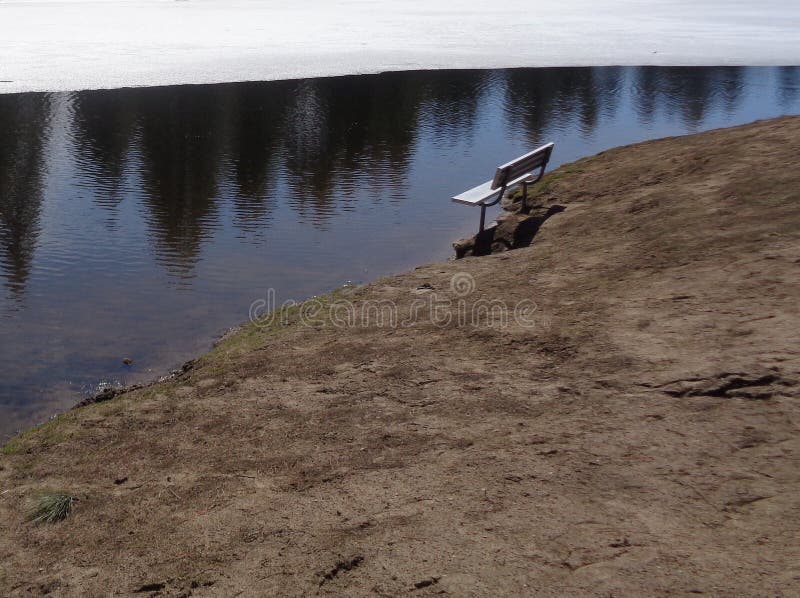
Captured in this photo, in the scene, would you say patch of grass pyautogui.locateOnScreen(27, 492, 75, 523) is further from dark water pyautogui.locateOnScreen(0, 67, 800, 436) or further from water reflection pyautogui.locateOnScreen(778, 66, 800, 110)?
water reflection pyautogui.locateOnScreen(778, 66, 800, 110)

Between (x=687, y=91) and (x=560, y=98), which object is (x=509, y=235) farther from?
(x=687, y=91)

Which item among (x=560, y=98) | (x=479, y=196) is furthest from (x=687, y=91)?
(x=479, y=196)

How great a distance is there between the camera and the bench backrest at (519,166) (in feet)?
36.6

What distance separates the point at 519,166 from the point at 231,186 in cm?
662

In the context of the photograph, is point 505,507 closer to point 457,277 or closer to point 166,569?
point 166,569

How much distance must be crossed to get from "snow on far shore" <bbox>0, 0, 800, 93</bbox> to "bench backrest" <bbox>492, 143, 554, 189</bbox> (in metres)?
17.3

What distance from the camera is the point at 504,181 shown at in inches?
448

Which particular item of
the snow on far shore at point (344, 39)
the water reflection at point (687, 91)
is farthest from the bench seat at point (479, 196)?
the snow on far shore at point (344, 39)

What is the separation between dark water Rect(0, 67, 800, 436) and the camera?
9.80m

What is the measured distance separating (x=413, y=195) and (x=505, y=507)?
10977 millimetres

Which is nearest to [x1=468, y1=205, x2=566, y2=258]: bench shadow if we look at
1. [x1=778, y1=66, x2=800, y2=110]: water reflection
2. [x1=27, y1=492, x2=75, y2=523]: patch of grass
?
[x1=27, y1=492, x2=75, y2=523]: patch of grass

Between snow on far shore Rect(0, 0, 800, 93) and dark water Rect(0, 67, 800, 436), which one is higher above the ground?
snow on far shore Rect(0, 0, 800, 93)

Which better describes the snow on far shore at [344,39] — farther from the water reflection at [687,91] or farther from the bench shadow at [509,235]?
the bench shadow at [509,235]

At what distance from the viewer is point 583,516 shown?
4.71m
